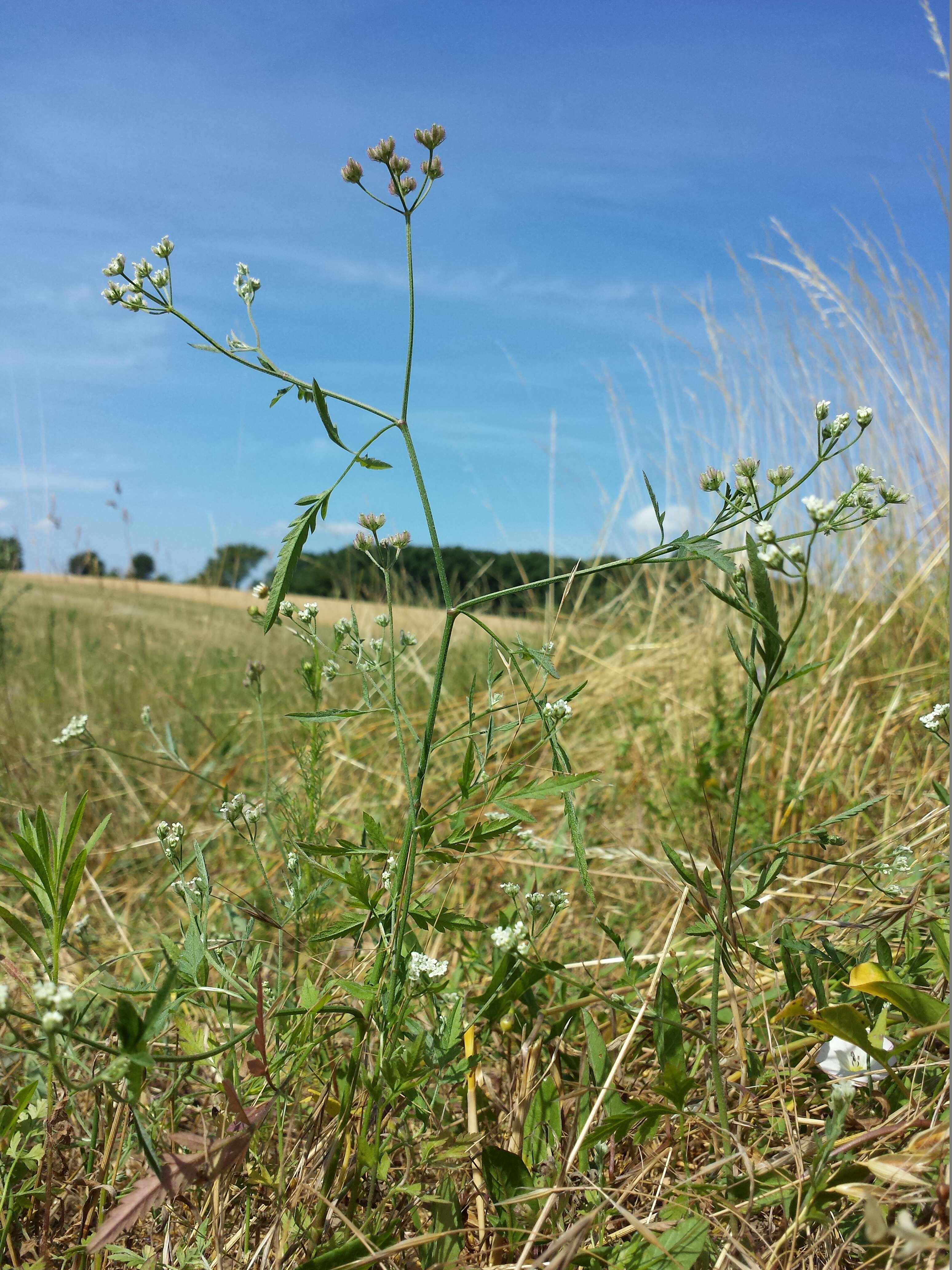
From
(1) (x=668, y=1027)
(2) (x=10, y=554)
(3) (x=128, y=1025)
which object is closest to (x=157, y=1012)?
(3) (x=128, y=1025)

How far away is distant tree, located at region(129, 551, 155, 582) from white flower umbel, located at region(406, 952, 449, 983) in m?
5.40

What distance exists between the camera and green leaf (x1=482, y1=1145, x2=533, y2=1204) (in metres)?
1.07

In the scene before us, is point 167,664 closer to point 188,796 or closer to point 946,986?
point 188,796

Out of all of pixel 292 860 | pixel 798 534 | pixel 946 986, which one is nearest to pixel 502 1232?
pixel 292 860

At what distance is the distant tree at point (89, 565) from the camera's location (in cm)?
527

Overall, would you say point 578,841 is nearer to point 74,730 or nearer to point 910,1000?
point 910,1000

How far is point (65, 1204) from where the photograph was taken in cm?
117

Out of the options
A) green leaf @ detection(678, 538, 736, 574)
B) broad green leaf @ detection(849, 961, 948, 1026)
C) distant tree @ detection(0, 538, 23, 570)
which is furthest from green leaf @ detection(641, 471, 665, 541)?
distant tree @ detection(0, 538, 23, 570)

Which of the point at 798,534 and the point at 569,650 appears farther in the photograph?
the point at 569,650

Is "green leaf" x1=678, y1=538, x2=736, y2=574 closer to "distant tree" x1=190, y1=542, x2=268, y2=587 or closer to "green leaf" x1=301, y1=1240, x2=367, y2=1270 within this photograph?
"green leaf" x1=301, y1=1240, x2=367, y2=1270

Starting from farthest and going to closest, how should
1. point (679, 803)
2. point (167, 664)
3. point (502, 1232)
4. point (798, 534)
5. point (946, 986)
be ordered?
point (167, 664) → point (679, 803) → point (946, 986) → point (502, 1232) → point (798, 534)

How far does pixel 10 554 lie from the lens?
4.87 metres

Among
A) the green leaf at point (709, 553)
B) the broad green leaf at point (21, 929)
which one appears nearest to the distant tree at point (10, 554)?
the broad green leaf at point (21, 929)

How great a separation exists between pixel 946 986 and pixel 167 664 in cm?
478
